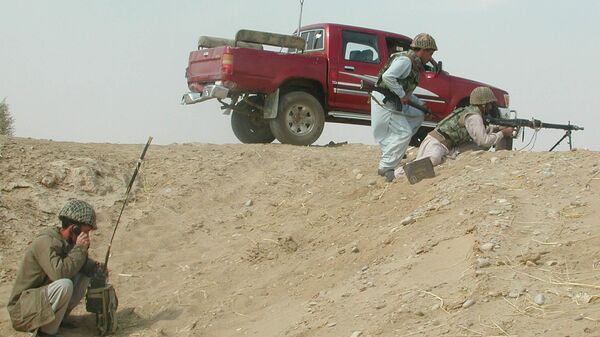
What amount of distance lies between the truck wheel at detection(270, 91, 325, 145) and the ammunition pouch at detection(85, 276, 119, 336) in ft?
18.9

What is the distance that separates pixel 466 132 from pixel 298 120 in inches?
147

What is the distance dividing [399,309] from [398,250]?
138cm

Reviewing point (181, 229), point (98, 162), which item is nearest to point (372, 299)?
point (181, 229)

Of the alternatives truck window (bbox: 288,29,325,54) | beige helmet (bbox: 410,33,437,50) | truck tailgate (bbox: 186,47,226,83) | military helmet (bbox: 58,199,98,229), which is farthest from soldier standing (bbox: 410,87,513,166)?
military helmet (bbox: 58,199,98,229)

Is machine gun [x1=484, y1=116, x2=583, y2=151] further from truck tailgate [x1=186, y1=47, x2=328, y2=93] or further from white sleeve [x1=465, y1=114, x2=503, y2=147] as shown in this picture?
truck tailgate [x1=186, y1=47, x2=328, y2=93]

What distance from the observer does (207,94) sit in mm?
12688

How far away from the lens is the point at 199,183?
11125 millimetres

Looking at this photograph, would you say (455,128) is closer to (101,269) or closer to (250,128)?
(101,269)

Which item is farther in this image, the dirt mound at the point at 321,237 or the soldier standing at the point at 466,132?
the soldier standing at the point at 466,132

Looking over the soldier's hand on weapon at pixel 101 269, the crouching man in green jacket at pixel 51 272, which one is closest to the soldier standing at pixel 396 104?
the soldier's hand on weapon at pixel 101 269

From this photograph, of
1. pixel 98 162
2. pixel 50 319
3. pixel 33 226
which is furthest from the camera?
pixel 98 162

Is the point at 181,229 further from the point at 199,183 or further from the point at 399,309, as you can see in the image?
the point at 399,309

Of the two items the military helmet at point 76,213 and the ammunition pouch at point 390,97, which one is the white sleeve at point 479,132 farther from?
the military helmet at point 76,213

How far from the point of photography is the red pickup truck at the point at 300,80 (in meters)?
12.8
